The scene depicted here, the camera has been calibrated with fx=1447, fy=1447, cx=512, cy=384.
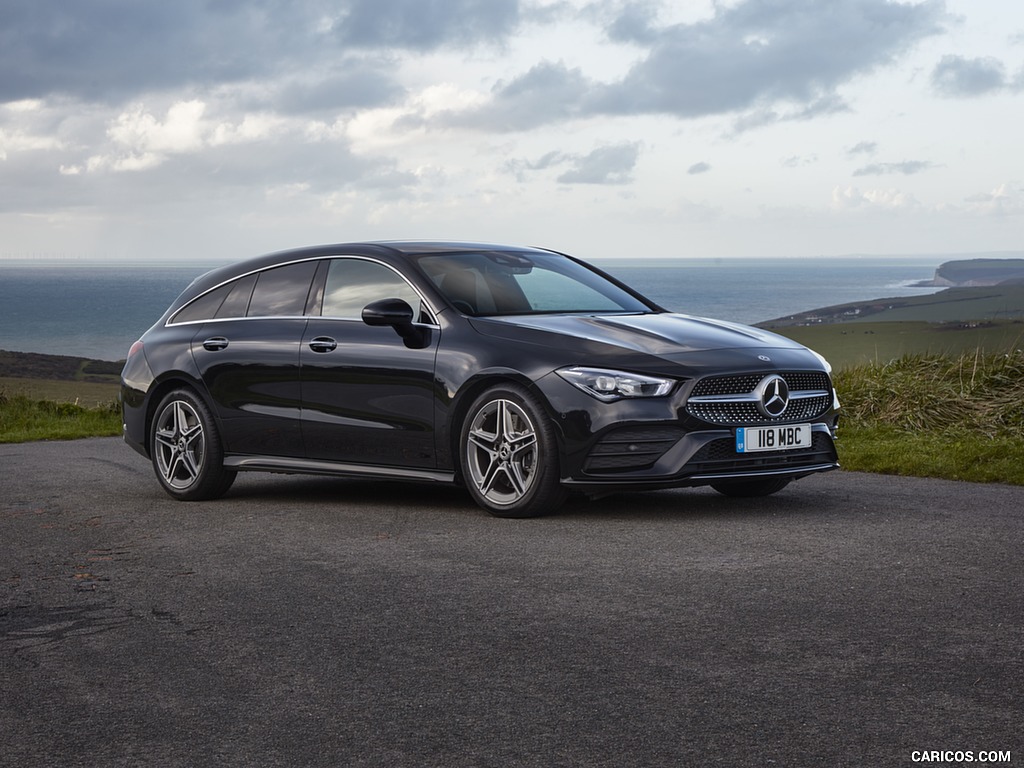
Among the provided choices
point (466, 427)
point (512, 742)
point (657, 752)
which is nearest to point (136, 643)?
point (512, 742)

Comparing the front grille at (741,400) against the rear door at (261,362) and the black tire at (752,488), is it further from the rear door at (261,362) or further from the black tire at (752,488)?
the rear door at (261,362)

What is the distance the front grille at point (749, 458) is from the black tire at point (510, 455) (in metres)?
0.79

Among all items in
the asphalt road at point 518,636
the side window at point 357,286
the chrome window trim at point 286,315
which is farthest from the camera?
the side window at point 357,286

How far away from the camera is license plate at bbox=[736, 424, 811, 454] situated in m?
8.01

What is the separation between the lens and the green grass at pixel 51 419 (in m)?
16.5


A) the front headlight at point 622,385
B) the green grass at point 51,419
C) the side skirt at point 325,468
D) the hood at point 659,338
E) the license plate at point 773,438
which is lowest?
the green grass at point 51,419

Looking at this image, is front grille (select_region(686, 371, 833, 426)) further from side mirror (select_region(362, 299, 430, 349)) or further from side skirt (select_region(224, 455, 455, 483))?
side mirror (select_region(362, 299, 430, 349))

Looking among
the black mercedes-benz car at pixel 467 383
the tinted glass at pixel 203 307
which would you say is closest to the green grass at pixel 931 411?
the black mercedes-benz car at pixel 467 383

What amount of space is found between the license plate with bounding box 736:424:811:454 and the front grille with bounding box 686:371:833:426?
0.05 meters

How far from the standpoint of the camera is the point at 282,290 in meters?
9.61

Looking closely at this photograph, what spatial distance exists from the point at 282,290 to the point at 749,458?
3400 mm

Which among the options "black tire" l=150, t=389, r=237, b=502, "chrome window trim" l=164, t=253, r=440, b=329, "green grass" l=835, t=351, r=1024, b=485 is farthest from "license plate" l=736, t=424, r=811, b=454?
"black tire" l=150, t=389, r=237, b=502

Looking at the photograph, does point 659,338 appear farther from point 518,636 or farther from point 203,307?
point 203,307

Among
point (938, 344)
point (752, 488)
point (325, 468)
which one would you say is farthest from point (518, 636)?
point (938, 344)
